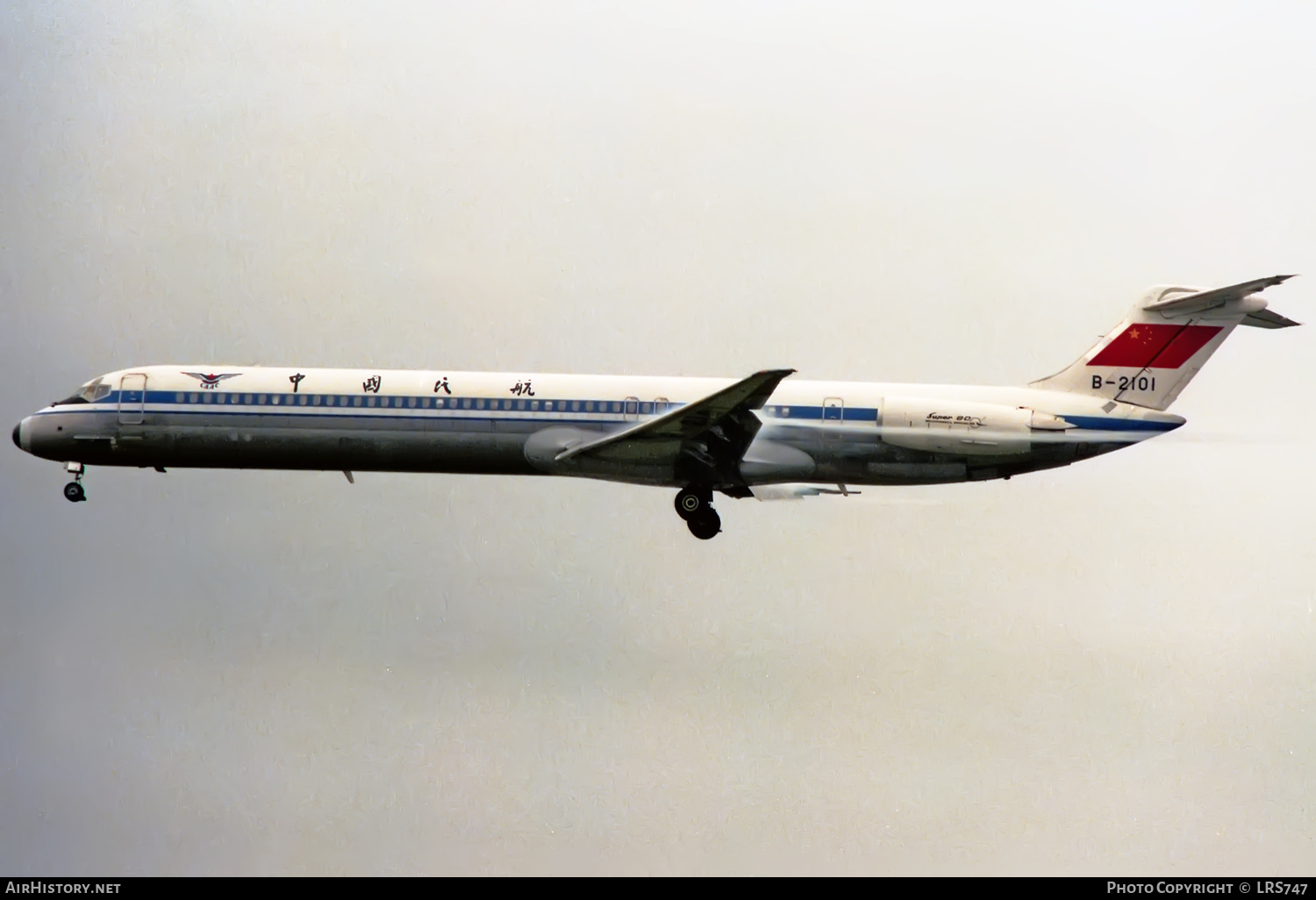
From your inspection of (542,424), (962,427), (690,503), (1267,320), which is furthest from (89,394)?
(1267,320)

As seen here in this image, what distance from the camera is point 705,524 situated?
1265 inches

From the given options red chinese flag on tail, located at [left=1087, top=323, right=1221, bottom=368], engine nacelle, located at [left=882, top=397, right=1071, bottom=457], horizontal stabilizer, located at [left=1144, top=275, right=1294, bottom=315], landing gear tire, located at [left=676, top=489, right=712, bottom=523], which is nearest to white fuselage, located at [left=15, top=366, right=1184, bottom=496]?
engine nacelle, located at [left=882, top=397, right=1071, bottom=457]

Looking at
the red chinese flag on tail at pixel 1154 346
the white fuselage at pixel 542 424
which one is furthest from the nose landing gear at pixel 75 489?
the red chinese flag on tail at pixel 1154 346

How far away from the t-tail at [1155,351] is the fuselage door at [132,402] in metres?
19.8

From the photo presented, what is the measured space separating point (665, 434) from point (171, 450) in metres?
11.3

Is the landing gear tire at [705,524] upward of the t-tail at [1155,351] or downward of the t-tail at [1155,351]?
downward

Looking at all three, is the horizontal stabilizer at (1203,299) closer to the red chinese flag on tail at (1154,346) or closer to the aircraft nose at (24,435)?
the red chinese flag on tail at (1154,346)

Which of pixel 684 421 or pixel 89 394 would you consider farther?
pixel 89 394

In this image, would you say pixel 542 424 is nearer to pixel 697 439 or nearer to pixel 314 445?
pixel 697 439

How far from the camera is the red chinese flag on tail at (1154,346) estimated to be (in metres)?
32.0

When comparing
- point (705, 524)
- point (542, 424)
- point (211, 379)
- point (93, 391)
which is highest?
point (93, 391)

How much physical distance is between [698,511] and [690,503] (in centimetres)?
26

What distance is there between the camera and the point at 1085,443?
3119cm
